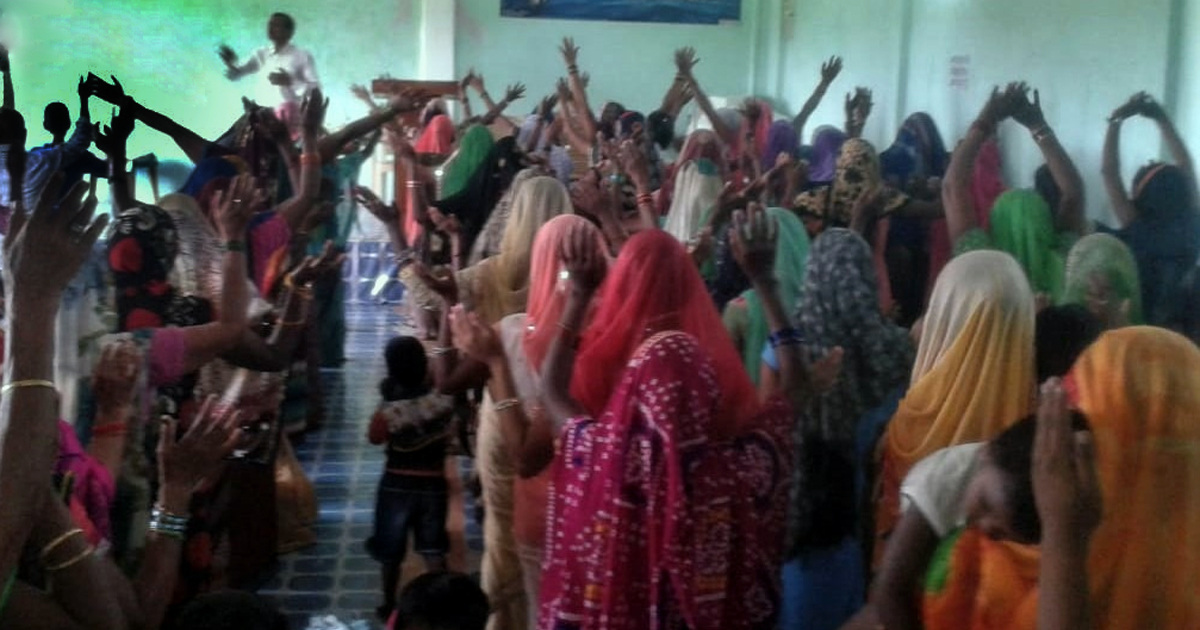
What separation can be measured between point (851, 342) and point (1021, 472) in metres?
1.08

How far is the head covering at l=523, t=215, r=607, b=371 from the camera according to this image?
265cm

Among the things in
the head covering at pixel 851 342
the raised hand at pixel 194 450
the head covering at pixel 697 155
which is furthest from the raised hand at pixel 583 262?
the head covering at pixel 697 155

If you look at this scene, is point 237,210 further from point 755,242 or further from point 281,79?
point 281,79

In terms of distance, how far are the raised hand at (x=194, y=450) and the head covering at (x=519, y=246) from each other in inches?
71.8

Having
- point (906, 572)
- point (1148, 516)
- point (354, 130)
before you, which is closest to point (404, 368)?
point (354, 130)

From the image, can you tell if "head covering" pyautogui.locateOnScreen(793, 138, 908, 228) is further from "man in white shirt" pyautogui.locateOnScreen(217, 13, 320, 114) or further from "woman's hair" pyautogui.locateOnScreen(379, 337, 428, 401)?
"man in white shirt" pyautogui.locateOnScreen(217, 13, 320, 114)

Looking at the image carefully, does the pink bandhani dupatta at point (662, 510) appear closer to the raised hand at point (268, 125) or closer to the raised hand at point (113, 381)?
the raised hand at point (113, 381)

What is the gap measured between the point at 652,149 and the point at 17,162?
140 inches

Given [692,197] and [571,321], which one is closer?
[571,321]

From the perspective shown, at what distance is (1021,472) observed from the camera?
1.62 m

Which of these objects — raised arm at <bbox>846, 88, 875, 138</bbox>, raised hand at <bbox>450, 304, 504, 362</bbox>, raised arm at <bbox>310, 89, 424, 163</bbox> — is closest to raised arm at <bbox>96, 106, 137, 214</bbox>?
raised arm at <bbox>310, 89, 424, 163</bbox>

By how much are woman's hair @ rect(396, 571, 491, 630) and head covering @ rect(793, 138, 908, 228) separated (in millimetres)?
2435

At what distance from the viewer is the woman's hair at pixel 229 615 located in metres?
1.59

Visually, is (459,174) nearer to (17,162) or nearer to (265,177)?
(265,177)
